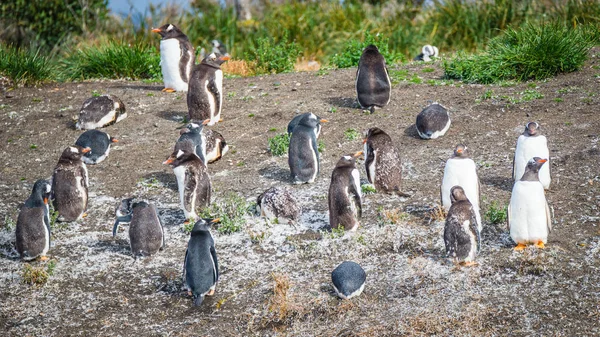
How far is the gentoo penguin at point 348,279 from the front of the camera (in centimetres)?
771

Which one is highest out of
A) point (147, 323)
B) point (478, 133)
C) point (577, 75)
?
point (577, 75)

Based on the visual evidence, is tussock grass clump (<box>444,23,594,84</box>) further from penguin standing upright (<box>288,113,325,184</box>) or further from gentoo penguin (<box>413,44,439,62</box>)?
penguin standing upright (<box>288,113,325,184</box>)

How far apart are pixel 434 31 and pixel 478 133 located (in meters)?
8.72

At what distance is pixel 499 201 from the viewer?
950cm

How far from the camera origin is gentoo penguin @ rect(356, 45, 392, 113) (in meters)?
12.2

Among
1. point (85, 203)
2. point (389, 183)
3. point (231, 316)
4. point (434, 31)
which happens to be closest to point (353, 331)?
point (231, 316)

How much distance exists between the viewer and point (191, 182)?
31.6 feet

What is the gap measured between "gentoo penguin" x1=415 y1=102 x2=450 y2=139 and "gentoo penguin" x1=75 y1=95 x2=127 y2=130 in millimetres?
4591

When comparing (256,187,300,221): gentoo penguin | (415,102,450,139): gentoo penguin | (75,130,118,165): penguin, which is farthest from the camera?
(75,130,118,165): penguin

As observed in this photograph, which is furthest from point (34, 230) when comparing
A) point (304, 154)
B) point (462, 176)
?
point (462, 176)

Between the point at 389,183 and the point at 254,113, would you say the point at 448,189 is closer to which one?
the point at 389,183

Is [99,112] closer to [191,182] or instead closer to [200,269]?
[191,182]

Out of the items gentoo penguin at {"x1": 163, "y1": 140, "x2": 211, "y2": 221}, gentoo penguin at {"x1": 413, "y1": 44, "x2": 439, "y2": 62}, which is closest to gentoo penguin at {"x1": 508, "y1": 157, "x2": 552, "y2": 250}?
gentoo penguin at {"x1": 163, "y1": 140, "x2": 211, "y2": 221}

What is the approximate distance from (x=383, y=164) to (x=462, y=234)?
195 cm
